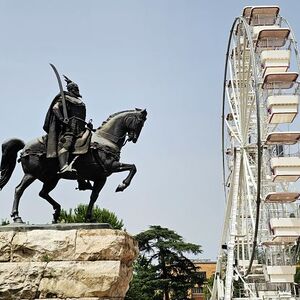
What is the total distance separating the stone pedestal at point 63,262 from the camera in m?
10.0

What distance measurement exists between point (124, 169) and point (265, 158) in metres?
24.8

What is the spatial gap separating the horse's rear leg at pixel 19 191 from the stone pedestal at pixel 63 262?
77 cm

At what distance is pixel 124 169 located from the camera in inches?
468

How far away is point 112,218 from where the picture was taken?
3953cm

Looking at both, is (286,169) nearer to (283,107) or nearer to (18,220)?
(283,107)

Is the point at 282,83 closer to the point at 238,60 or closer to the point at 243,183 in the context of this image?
the point at 238,60

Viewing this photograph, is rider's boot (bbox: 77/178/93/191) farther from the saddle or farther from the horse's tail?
the horse's tail

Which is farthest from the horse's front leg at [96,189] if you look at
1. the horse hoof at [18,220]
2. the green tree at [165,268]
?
the green tree at [165,268]

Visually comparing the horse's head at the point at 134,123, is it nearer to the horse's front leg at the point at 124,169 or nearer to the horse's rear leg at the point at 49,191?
the horse's front leg at the point at 124,169

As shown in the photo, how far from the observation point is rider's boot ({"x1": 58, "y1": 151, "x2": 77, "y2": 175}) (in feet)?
37.6

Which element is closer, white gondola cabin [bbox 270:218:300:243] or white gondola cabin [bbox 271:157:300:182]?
white gondola cabin [bbox 271:157:300:182]

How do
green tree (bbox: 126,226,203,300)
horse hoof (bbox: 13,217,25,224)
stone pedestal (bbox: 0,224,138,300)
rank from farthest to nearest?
green tree (bbox: 126,226,203,300)
horse hoof (bbox: 13,217,25,224)
stone pedestal (bbox: 0,224,138,300)

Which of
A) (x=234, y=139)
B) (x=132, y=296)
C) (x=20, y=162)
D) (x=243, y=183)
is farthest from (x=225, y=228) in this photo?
(x=20, y=162)

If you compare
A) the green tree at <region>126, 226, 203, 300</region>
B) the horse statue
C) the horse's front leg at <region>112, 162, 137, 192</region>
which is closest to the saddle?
the horse statue
